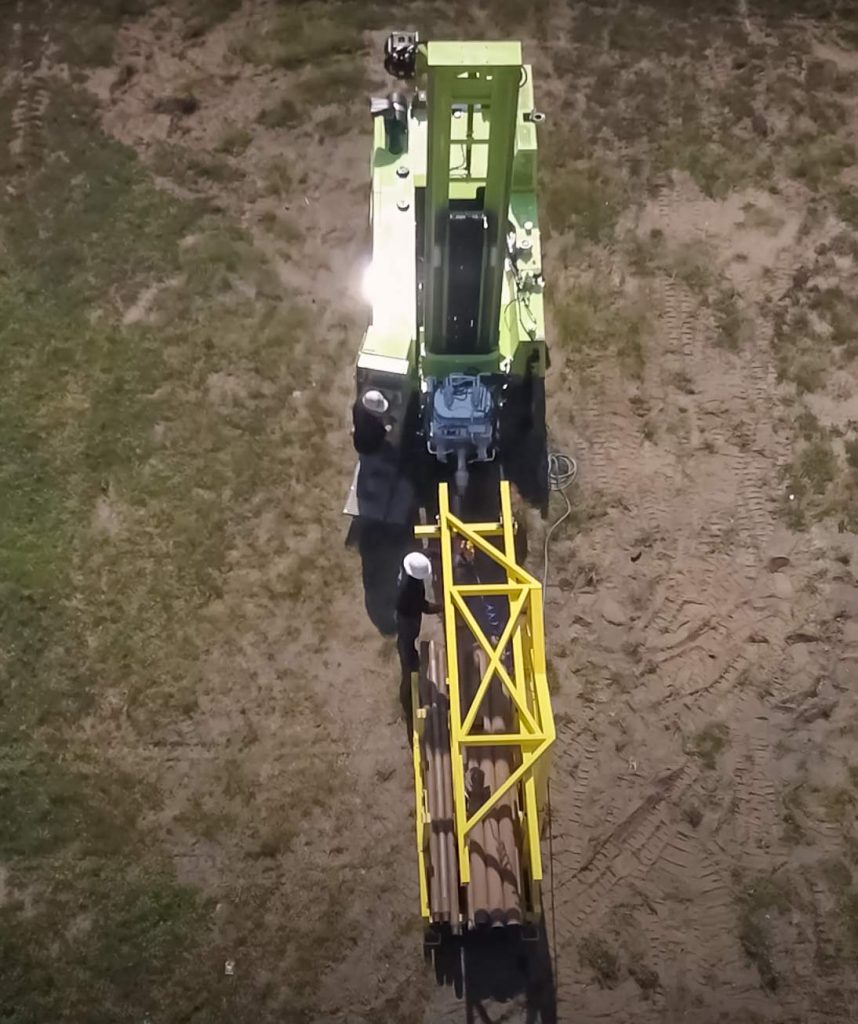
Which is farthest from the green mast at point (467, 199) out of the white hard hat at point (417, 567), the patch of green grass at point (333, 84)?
the patch of green grass at point (333, 84)

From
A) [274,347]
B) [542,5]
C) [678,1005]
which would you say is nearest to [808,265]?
[542,5]

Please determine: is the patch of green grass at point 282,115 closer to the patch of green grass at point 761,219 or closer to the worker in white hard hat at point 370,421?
the worker in white hard hat at point 370,421

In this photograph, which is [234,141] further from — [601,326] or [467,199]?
[601,326]

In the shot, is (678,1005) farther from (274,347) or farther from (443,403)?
(274,347)

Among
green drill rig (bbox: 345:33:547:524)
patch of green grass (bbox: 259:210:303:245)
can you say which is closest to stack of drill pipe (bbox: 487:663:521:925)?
green drill rig (bbox: 345:33:547:524)

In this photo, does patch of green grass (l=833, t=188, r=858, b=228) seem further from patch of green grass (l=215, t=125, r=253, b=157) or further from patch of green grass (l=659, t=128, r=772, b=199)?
patch of green grass (l=215, t=125, r=253, b=157)

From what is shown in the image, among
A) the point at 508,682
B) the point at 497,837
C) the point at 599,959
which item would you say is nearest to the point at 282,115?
the point at 508,682
